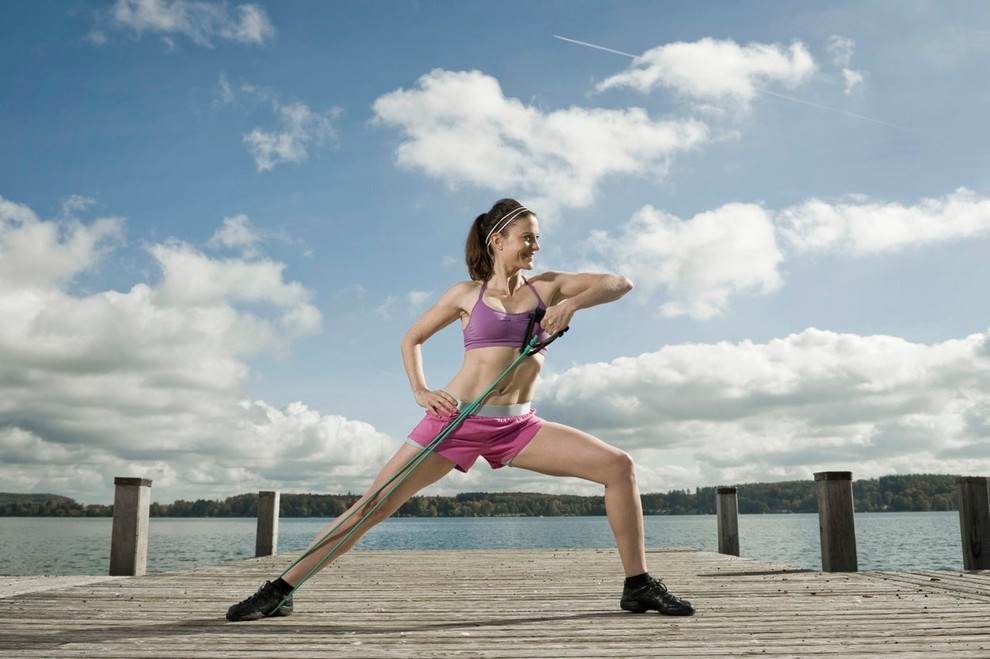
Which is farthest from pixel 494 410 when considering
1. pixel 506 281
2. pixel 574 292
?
pixel 574 292

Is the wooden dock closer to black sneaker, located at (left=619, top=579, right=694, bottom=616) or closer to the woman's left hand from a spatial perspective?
black sneaker, located at (left=619, top=579, right=694, bottom=616)

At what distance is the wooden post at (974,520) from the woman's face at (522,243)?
16.3ft

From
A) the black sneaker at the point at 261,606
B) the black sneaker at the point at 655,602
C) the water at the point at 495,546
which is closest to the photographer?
the black sneaker at the point at 261,606

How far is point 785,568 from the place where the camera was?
6973 mm

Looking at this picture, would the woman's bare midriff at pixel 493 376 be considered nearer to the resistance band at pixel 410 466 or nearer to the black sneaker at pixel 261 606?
the resistance band at pixel 410 466

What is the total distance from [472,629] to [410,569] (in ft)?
11.9

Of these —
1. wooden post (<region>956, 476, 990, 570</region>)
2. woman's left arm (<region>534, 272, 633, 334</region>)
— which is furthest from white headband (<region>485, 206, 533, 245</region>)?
wooden post (<region>956, 476, 990, 570</region>)

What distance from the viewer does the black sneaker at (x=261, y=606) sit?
4.13 meters

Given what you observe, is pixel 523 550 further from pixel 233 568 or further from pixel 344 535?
pixel 344 535

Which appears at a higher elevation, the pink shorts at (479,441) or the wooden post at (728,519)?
the pink shorts at (479,441)

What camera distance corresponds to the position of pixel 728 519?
9.43m

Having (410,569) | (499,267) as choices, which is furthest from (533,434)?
(410,569)

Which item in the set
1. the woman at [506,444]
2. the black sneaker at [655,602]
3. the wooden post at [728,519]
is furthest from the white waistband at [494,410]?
the wooden post at [728,519]

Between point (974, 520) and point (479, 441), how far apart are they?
206 inches
